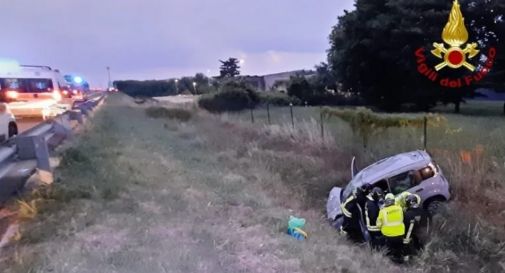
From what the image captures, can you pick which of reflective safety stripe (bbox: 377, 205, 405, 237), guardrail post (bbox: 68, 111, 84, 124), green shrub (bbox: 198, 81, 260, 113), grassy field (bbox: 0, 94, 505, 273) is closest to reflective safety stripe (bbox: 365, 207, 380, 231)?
reflective safety stripe (bbox: 377, 205, 405, 237)

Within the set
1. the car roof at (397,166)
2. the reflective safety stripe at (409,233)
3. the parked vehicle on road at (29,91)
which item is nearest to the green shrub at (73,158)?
the car roof at (397,166)

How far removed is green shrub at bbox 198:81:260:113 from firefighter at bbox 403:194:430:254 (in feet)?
81.7

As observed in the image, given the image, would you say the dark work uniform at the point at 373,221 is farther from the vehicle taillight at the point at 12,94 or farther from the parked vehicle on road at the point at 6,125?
the vehicle taillight at the point at 12,94

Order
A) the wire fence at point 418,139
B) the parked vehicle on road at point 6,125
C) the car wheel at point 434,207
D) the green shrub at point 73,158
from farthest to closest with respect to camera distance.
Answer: the parked vehicle on road at point 6,125 → the wire fence at point 418,139 → the green shrub at point 73,158 → the car wheel at point 434,207

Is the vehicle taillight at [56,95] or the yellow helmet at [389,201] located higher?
the vehicle taillight at [56,95]

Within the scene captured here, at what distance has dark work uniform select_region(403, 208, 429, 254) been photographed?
6.14m

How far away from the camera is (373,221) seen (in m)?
6.24

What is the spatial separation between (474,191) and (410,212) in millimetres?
1922

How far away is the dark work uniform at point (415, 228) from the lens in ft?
20.2

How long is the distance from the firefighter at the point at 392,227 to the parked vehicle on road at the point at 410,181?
1317 mm

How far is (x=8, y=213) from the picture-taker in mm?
5164

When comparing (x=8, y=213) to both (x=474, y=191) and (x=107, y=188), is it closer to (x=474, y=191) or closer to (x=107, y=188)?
(x=107, y=188)

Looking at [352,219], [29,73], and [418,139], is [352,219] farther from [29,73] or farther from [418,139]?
[29,73]

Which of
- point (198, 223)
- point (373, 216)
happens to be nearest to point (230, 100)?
point (373, 216)
